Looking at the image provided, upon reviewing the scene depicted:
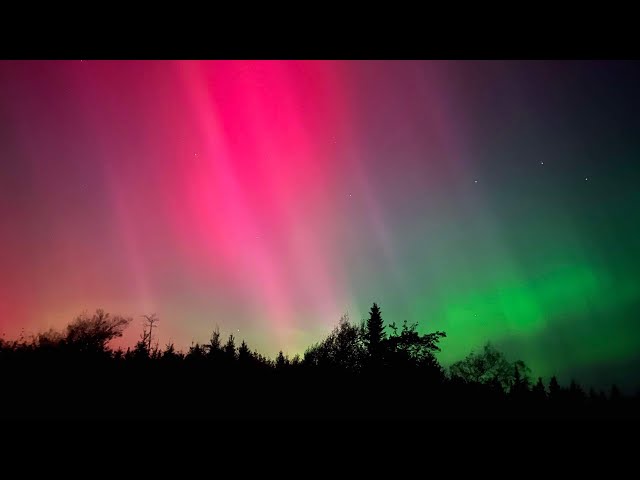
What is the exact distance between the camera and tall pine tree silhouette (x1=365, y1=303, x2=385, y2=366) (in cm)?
3737

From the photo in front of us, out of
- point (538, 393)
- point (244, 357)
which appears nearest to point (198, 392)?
point (244, 357)

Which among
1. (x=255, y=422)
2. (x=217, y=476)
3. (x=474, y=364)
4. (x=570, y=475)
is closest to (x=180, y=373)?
(x=255, y=422)

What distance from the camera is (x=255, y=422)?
249 inches

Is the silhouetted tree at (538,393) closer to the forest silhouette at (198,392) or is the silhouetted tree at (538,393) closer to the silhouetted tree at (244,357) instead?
the forest silhouette at (198,392)

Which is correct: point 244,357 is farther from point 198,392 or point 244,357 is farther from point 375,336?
point 375,336

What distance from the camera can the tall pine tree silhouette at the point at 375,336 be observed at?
3737 cm

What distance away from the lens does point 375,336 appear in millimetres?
42250

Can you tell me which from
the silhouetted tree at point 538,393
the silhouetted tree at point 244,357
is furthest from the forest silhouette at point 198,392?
the silhouetted tree at point 538,393

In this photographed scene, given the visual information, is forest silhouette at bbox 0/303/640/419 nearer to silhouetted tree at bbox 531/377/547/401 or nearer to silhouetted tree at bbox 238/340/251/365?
silhouetted tree at bbox 238/340/251/365

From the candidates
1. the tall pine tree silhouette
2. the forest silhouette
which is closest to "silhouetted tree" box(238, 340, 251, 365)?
the forest silhouette

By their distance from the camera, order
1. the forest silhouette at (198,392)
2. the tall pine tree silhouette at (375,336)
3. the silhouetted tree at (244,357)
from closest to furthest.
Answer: the forest silhouette at (198,392), the silhouetted tree at (244,357), the tall pine tree silhouette at (375,336)

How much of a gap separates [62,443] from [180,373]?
8.62 metres
